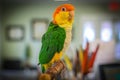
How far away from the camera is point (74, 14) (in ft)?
2.53

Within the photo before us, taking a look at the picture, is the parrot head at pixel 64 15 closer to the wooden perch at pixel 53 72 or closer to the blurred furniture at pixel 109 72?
the wooden perch at pixel 53 72

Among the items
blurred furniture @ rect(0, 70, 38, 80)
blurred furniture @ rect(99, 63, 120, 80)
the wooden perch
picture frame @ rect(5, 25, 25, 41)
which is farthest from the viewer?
blurred furniture @ rect(0, 70, 38, 80)

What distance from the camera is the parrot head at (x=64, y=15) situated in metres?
0.74

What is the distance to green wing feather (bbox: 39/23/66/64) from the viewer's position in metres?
0.73

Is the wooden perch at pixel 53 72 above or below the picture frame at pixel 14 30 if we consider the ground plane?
below

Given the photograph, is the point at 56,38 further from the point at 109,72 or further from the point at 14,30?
the point at 14,30

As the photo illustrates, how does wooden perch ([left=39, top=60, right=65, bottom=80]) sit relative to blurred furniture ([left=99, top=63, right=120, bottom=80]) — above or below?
above

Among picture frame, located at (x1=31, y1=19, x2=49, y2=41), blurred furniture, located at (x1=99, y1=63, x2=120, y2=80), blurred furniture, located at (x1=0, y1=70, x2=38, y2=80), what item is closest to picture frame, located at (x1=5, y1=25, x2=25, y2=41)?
picture frame, located at (x1=31, y1=19, x2=49, y2=41)

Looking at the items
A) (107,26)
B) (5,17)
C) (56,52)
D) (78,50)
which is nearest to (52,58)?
(56,52)

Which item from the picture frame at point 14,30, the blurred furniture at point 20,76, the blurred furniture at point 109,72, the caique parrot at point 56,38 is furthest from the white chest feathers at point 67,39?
the blurred furniture at point 20,76

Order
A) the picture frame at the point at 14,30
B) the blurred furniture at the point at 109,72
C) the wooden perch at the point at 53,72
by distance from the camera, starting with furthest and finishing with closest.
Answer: the picture frame at the point at 14,30
the blurred furniture at the point at 109,72
the wooden perch at the point at 53,72

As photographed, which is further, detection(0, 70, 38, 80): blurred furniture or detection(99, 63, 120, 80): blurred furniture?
detection(0, 70, 38, 80): blurred furniture

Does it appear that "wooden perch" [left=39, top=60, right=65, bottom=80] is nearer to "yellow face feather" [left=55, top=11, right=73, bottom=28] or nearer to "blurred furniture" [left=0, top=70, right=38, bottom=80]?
"yellow face feather" [left=55, top=11, right=73, bottom=28]

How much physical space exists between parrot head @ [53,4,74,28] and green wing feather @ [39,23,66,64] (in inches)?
0.7
